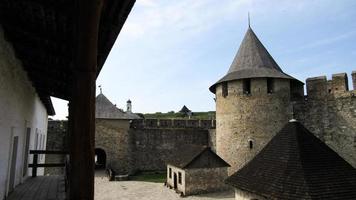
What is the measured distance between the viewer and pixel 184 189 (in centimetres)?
1642

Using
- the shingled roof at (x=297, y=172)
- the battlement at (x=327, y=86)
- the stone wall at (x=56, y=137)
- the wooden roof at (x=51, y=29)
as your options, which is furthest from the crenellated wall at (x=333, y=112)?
the stone wall at (x=56, y=137)

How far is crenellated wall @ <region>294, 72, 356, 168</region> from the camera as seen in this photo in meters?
16.7

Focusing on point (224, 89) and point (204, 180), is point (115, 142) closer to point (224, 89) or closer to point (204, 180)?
point (204, 180)

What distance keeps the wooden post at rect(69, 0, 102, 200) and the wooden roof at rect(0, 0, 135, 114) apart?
0.43 feet

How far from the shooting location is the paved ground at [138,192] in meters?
15.7

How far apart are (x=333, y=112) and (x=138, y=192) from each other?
11.8 metres

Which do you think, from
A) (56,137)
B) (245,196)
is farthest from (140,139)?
(245,196)

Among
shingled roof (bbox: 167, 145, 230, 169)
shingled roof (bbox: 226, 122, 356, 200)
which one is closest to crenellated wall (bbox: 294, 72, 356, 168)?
shingled roof (bbox: 167, 145, 230, 169)

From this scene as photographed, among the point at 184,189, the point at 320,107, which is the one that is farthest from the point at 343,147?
the point at 184,189

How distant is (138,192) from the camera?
16922mm

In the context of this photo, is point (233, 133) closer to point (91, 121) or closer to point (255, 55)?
point (255, 55)

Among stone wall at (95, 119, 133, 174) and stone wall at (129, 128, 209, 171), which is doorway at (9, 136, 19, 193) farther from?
stone wall at (129, 128, 209, 171)

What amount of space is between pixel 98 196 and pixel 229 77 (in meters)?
10.3

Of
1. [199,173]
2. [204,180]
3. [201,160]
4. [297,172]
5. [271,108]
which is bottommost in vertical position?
[204,180]
